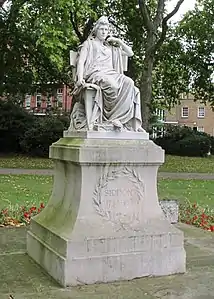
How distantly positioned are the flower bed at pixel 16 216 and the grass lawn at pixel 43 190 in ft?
3.83

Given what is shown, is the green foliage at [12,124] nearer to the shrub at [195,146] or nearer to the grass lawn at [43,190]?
the shrub at [195,146]

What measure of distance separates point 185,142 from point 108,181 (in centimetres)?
3092

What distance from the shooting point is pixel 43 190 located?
14.6m

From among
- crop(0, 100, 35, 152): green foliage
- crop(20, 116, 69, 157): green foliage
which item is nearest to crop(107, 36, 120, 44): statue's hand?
crop(20, 116, 69, 157): green foliage

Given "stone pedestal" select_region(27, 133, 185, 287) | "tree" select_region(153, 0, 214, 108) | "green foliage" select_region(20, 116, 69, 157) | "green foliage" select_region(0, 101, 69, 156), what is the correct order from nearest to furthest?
"stone pedestal" select_region(27, 133, 185, 287) → "green foliage" select_region(20, 116, 69, 157) → "green foliage" select_region(0, 101, 69, 156) → "tree" select_region(153, 0, 214, 108)

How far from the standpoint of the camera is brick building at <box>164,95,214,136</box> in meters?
77.2

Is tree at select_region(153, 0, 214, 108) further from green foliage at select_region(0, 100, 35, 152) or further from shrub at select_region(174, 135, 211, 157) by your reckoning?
green foliage at select_region(0, 100, 35, 152)

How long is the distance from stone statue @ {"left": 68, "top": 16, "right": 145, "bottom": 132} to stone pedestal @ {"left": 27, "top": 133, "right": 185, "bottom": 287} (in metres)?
0.25

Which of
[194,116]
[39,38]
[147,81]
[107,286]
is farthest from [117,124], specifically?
[194,116]

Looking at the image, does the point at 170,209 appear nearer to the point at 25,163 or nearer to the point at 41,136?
the point at 25,163

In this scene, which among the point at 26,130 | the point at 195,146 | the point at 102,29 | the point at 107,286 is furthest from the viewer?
the point at 195,146

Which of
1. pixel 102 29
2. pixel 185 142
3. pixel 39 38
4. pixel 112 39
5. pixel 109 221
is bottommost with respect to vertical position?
pixel 185 142

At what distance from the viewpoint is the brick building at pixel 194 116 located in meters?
77.2

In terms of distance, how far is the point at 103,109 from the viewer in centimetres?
598
